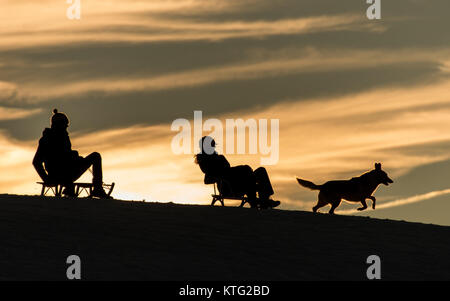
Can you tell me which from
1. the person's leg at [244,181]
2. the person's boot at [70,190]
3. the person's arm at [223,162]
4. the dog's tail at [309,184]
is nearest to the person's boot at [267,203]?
the person's leg at [244,181]

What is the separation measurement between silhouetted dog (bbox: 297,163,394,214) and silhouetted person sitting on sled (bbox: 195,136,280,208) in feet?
4.05

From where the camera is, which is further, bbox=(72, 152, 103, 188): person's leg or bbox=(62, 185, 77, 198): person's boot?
bbox=(62, 185, 77, 198): person's boot

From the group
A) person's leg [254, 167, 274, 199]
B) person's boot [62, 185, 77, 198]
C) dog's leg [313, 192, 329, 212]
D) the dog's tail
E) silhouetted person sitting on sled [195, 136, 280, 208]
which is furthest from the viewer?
the dog's tail

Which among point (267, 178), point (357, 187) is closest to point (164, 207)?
point (267, 178)

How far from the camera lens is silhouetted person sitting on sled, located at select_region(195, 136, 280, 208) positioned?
798 inches

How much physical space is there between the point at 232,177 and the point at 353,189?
8.33 ft

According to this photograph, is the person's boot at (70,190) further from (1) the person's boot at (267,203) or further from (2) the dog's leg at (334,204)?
(2) the dog's leg at (334,204)

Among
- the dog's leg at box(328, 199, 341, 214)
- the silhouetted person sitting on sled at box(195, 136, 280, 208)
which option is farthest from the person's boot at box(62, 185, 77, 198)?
the dog's leg at box(328, 199, 341, 214)

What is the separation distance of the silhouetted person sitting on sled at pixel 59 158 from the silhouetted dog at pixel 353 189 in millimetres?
4667

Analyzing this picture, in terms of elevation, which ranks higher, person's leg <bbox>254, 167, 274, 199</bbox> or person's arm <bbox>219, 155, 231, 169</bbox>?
person's arm <bbox>219, 155, 231, 169</bbox>

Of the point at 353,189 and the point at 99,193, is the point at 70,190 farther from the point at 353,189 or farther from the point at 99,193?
the point at 353,189

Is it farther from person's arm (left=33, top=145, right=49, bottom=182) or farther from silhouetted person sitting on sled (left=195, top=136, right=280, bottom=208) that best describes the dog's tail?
person's arm (left=33, top=145, right=49, bottom=182)

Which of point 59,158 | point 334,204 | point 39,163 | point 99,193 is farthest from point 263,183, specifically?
point 39,163

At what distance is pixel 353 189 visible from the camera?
69.2 ft
